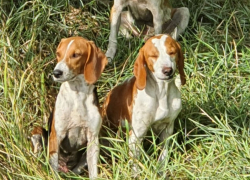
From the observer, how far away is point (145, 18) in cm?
867

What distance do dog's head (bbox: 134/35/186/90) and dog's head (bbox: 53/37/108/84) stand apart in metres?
0.33

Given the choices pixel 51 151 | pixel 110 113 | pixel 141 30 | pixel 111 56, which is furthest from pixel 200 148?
pixel 141 30

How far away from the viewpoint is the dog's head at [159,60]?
600 centimetres

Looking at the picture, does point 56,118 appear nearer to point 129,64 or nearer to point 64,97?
point 64,97

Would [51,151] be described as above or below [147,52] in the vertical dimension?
below

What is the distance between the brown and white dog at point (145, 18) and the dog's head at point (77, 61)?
1.99 metres

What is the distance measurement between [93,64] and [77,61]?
151 mm

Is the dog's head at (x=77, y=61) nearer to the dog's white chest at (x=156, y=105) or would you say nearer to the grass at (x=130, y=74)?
the dog's white chest at (x=156, y=105)

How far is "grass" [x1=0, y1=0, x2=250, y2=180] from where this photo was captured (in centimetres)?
616

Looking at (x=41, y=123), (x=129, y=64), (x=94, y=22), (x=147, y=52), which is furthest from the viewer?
(x=94, y=22)

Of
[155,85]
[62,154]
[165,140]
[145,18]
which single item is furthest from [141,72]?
[145,18]

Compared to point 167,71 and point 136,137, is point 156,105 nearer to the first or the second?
point 136,137

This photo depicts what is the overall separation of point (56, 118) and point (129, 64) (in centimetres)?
202

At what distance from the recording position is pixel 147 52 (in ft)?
20.0
